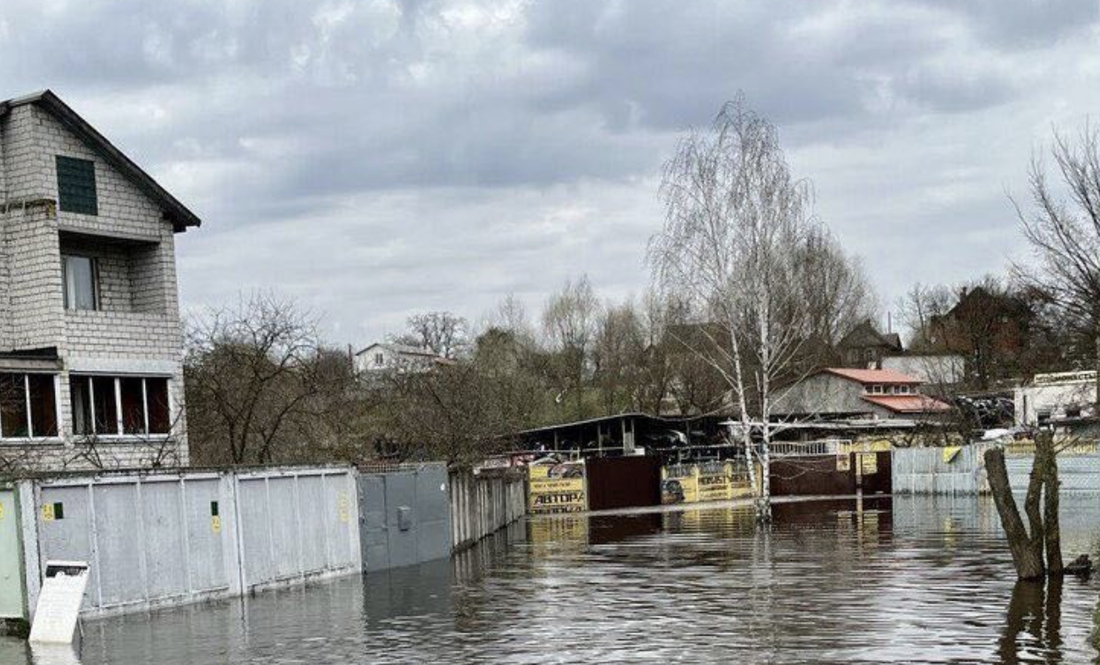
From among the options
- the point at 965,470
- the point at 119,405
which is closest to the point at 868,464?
the point at 965,470

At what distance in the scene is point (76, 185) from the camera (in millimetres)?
35062

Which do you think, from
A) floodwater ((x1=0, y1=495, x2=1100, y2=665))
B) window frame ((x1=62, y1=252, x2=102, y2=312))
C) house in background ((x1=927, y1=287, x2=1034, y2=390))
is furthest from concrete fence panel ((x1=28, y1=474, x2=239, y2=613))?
house in background ((x1=927, y1=287, x2=1034, y2=390))

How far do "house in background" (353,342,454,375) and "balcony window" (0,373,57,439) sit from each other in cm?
3000

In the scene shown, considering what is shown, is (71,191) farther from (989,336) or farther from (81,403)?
(989,336)

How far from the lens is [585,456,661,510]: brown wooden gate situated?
200 ft

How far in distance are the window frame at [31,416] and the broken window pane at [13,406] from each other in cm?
5

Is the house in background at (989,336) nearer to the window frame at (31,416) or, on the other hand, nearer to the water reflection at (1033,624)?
the window frame at (31,416)

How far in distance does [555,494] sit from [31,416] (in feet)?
96.0

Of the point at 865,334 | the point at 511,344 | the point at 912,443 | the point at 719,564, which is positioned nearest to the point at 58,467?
the point at 719,564

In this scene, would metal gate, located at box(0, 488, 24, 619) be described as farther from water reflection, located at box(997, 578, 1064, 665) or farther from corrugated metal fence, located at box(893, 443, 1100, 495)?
corrugated metal fence, located at box(893, 443, 1100, 495)

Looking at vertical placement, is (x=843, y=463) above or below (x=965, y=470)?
above

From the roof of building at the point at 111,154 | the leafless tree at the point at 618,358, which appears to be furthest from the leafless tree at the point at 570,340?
the roof of building at the point at 111,154

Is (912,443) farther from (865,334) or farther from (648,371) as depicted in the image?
(865,334)

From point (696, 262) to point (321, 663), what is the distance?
98.2 ft
